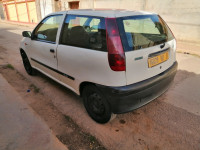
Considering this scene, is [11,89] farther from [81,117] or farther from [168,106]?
[168,106]

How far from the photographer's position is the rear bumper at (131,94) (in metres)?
1.92

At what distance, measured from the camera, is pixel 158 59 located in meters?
2.20

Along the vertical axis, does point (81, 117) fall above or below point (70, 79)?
below

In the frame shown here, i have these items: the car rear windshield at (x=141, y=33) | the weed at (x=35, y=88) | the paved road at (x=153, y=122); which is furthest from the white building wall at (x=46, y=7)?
the car rear windshield at (x=141, y=33)

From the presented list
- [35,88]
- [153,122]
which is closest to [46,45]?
[35,88]

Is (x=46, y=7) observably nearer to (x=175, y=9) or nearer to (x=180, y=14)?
(x=175, y=9)

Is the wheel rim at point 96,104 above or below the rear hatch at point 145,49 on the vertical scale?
below

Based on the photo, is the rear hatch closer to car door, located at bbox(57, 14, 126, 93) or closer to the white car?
the white car

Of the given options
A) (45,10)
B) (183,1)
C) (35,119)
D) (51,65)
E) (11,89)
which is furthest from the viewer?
(45,10)

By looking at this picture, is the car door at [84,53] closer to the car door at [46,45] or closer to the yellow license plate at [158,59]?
the car door at [46,45]

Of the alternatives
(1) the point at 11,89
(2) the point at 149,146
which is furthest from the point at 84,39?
(1) the point at 11,89

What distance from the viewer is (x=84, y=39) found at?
2.25 meters

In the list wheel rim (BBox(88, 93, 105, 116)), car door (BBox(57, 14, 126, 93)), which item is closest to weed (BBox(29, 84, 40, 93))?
car door (BBox(57, 14, 126, 93))

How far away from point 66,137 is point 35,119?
2.14 ft
